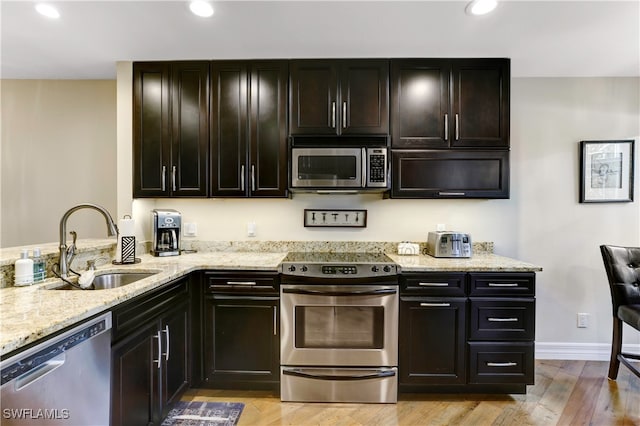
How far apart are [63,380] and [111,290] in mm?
423

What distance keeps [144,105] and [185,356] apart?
195cm

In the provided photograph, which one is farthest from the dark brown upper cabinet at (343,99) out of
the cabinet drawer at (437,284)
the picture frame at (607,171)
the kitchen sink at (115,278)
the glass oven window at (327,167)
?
the picture frame at (607,171)

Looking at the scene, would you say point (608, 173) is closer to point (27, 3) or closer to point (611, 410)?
point (611, 410)

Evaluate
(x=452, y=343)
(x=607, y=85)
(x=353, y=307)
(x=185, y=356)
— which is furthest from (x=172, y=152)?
(x=607, y=85)

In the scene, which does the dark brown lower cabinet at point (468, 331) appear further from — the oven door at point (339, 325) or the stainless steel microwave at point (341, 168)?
the stainless steel microwave at point (341, 168)

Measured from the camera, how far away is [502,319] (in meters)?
2.16

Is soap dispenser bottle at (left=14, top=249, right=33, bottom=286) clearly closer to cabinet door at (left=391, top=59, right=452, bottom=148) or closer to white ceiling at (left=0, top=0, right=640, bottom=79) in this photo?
white ceiling at (left=0, top=0, right=640, bottom=79)

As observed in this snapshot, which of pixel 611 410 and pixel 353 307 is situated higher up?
pixel 353 307

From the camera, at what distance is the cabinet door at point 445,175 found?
250cm

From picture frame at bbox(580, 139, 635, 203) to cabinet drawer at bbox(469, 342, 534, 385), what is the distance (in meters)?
1.55

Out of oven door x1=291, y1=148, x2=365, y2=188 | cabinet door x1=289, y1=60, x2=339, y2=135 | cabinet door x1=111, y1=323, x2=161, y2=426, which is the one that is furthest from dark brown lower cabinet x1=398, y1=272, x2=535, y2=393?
cabinet door x1=111, y1=323, x2=161, y2=426

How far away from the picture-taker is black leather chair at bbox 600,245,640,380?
2.35m

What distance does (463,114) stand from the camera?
249cm

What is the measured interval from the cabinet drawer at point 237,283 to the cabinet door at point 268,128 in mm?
695
